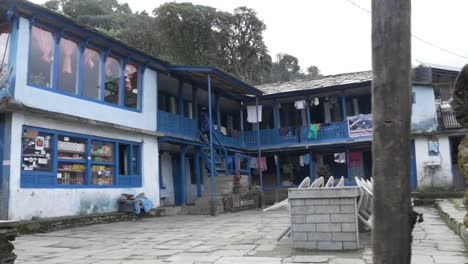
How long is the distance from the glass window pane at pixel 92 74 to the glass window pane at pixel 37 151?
2054 mm

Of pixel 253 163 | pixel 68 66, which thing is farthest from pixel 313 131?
pixel 68 66

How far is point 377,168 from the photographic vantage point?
175 cm

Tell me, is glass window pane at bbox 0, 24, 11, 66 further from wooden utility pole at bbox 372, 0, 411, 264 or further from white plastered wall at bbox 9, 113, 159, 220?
wooden utility pole at bbox 372, 0, 411, 264

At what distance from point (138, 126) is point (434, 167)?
1226 centimetres

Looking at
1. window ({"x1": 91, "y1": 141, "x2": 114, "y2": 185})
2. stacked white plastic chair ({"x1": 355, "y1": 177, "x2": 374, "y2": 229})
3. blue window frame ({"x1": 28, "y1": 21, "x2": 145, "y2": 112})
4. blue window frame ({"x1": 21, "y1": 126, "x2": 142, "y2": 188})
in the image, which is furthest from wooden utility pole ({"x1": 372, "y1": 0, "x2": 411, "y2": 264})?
window ({"x1": 91, "y1": 141, "x2": 114, "y2": 185})

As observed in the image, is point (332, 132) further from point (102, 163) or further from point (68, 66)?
point (68, 66)

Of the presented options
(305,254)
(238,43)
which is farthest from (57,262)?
(238,43)

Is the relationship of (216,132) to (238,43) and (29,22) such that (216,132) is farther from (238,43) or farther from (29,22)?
(238,43)

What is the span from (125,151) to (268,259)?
894 cm

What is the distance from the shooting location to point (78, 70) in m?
11.6

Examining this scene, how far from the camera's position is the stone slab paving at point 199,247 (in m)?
5.66

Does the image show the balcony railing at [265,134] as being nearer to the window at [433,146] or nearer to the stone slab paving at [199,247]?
the window at [433,146]

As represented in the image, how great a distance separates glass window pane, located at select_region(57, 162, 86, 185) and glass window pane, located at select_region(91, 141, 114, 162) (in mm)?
563

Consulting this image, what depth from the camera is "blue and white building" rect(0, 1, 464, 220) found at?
9.85 m
